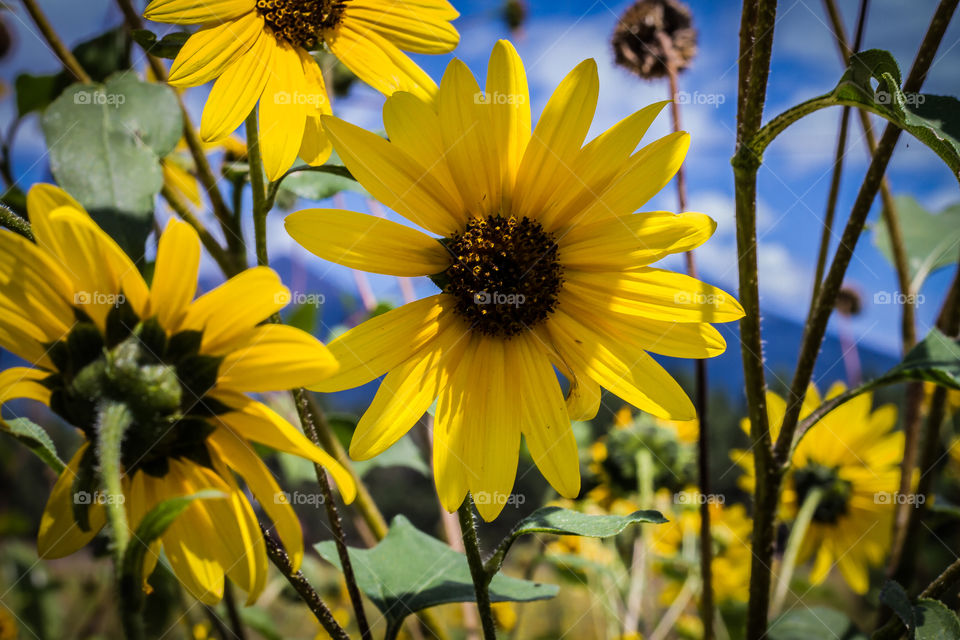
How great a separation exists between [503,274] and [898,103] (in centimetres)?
35

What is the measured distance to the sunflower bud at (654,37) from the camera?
1162 mm

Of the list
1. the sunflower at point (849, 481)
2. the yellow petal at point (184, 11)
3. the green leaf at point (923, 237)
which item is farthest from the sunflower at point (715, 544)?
the yellow petal at point (184, 11)

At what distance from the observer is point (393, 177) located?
1.97 feet

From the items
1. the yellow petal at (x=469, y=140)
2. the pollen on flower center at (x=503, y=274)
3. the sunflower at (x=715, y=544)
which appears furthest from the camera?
the sunflower at (x=715, y=544)

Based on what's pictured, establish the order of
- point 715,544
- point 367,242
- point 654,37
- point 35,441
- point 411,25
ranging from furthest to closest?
1. point 715,544
2. point 654,37
3. point 411,25
4. point 367,242
5. point 35,441

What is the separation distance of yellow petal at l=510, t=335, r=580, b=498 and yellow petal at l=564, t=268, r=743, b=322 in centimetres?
7

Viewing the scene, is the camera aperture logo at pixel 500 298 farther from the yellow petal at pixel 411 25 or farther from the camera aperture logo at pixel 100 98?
the camera aperture logo at pixel 100 98

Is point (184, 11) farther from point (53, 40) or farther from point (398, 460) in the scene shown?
point (398, 460)

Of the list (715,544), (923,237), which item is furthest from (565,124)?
(715,544)

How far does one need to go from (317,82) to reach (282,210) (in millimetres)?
1111

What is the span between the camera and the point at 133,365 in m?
0.47

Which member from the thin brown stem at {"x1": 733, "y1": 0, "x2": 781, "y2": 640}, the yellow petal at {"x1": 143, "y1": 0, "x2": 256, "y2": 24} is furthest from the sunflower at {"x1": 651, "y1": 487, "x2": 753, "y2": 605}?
the yellow petal at {"x1": 143, "y1": 0, "x2": 256, "y2": 24}

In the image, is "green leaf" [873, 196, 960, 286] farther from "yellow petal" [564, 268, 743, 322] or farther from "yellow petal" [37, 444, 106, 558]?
"yellow petal" [37, 444, 106, 558]

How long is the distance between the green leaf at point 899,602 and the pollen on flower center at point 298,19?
0.69 m
